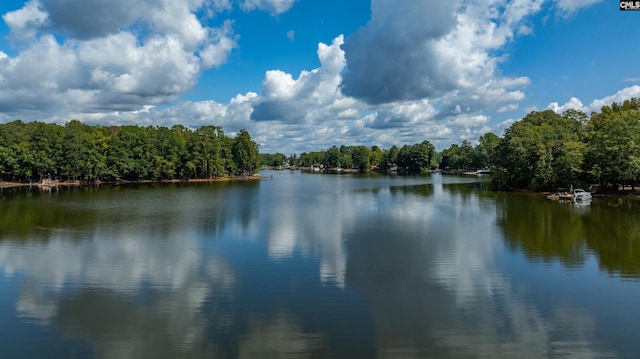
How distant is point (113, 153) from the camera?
252 feet

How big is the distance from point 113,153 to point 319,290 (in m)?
73.9

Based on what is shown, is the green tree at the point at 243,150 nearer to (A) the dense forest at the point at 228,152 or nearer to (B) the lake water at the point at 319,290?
(A) the dense forest at the point at 228,152

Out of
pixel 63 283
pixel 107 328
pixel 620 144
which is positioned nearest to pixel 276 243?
pixel 63 283

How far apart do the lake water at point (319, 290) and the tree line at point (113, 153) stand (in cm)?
4886

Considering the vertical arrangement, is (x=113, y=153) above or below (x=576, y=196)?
above

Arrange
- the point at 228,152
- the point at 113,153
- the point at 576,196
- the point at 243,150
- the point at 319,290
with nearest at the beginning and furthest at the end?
the point at 319,290 < the point at 576,196 < the point at 113,153 < the point at 228,152 < the point at 243,150

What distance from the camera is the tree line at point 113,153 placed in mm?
68125

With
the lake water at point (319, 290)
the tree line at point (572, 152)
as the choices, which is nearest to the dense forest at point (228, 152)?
the tree line at point (572, 152)

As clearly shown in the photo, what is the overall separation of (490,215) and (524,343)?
77.0 feet

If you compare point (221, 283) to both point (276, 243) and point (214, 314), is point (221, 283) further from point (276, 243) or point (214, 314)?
point (276, 243)

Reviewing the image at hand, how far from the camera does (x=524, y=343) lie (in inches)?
398

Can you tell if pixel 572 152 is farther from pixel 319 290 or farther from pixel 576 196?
pixel 319 290

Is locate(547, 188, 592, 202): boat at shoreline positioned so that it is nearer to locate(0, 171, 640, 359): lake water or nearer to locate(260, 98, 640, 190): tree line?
locate(260, 98, 640, 190): tree line

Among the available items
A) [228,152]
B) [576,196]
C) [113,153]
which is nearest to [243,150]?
[228,152]
